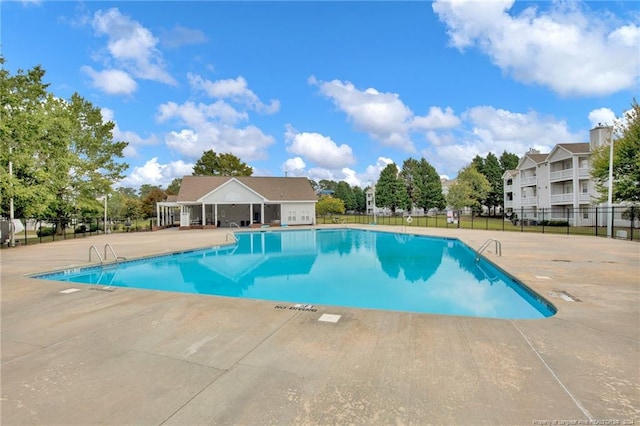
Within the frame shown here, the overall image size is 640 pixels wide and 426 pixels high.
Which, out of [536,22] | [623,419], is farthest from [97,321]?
[536,22]

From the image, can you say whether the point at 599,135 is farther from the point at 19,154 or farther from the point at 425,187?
the point at 19,154

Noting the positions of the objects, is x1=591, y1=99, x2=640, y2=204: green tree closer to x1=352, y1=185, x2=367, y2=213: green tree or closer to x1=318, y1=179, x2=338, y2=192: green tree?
x1=352, y1=185, x2=367, y2=213: green tree

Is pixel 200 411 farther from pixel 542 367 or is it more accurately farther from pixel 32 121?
pixel 32 121

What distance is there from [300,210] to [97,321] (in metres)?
30.1

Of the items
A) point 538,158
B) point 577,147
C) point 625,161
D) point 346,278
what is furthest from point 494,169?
point 346,278

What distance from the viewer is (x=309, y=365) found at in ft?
11.3

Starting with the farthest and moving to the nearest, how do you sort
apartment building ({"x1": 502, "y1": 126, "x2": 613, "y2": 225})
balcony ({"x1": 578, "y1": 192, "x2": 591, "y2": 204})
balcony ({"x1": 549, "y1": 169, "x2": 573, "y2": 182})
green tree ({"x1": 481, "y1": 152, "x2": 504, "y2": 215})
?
green tree ({"x1": 481, "y1": 152, "x2": 504, "y2": 215}) → balcony ({"x1": 549, "y1": 169, "x2": 573, "y2": 182}) → balcony ({"x1": 578, "y1": 192, "x2": 591, "y2": 204}) → apartment building ({"x1": 502, "y1": 126, "x2": 613, "y2": 225})

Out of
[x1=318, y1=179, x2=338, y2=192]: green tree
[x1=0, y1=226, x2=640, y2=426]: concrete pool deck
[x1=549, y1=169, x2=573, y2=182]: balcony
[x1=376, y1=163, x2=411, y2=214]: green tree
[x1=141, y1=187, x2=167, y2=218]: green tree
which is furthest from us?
[x1=318, y1=179, x2=338, y2=192]: green tree

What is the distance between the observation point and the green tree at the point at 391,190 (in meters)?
53.0

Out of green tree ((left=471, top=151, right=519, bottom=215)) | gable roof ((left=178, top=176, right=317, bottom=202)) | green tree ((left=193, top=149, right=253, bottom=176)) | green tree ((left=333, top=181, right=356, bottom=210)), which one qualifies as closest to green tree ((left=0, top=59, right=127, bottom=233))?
gable roof ((left=178, top=176, right=317, bottom=202))

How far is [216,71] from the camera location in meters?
23.6

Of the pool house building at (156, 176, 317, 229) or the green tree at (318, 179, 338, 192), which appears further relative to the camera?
the green tree at (318, 179, 338, 192)

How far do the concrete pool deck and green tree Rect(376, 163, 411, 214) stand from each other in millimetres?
47680

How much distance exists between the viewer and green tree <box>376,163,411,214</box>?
5297 centimetres
